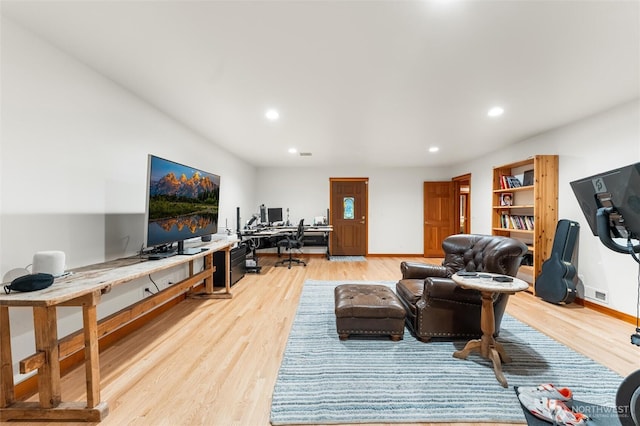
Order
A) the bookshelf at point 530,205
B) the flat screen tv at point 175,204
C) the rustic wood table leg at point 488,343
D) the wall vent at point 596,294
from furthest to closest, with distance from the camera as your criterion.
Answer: the bookshelf at point 530,205
the wall vent at point 596,294
the flat screen tv at point 175,204
the rustic wood table leg at point 488,343

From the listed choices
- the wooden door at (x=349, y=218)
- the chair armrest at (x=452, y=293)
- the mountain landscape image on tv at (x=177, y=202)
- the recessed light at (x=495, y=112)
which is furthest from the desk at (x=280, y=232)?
the recessed light at (x=495, y=112)

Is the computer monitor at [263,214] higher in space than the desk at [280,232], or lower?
higher

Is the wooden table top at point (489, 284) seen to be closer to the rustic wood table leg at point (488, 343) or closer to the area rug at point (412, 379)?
the rustic wood table leg at point (488, 343)

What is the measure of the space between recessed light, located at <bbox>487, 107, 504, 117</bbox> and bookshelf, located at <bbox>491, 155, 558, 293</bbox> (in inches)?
48.2

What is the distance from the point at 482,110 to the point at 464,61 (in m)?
1.24

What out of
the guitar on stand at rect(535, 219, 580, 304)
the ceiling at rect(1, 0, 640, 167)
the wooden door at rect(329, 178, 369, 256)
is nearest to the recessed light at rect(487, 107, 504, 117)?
the ceiling at rect(1, 0, 640, 167)

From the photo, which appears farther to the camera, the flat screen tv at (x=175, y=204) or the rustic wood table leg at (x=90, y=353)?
the flat screen tv at (x=175, y=204)

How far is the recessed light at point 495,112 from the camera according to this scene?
2910mm

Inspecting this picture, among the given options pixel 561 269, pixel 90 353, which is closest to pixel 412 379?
pixel 90 353

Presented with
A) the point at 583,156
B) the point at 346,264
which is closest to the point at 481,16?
the point at 583,156

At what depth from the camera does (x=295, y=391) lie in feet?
5.58

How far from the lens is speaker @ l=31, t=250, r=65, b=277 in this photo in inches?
60.2

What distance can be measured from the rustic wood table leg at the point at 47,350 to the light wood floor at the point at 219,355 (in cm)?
23

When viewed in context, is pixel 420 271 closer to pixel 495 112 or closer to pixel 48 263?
pixel 495 112
